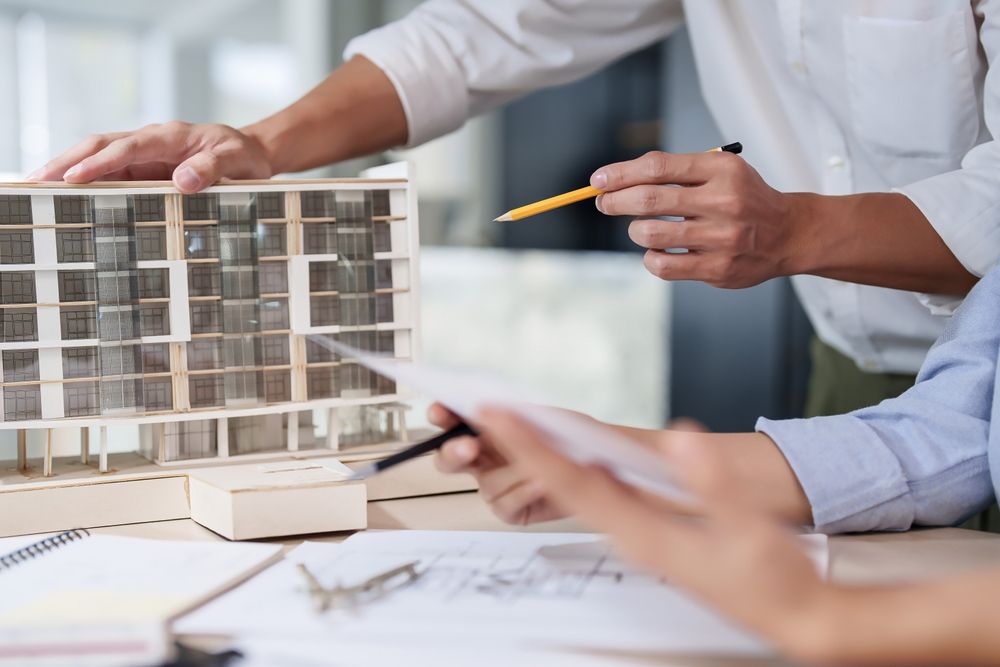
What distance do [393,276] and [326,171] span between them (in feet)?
7.07

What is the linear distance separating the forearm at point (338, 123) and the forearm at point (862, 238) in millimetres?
506

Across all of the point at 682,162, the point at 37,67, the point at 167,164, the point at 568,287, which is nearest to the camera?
the point at 682,162

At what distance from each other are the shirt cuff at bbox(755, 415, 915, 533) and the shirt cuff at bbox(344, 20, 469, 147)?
0.63 meters

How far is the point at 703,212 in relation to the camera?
2.67ft

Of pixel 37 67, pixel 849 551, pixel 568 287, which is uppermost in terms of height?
pixel 37 67

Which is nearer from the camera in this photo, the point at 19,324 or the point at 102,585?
the point at 102,585

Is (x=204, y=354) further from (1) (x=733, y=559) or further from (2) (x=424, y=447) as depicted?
(1) (x=733, y=559)

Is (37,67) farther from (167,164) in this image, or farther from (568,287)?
(167,164)

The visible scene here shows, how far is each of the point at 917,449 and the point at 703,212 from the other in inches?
9.9

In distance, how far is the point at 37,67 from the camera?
264cm

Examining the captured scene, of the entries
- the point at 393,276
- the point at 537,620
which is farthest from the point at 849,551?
the point at 393,276

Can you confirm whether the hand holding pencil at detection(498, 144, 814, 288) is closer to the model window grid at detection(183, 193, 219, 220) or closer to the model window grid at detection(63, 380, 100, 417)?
the model window grid at detection(183, 193, 219, 220)

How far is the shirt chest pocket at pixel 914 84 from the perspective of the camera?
3.20 ft

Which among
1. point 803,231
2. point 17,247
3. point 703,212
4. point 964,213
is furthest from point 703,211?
point 17,247
